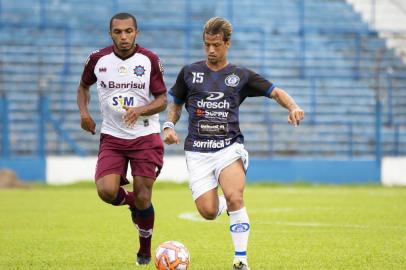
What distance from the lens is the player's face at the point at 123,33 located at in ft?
28.1

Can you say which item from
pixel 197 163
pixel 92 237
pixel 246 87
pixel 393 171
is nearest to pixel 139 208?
pixel 197 163

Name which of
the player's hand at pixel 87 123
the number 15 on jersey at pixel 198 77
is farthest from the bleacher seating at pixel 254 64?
the number 15 on jersey at pixel 198 77

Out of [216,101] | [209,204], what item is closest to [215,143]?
[216,101]

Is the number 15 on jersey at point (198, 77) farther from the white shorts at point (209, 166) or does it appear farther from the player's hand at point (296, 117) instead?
the player's hand at point (296, 117)

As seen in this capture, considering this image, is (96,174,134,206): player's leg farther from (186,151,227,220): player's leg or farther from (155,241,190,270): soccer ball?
(155,241,190,270): soccer ball

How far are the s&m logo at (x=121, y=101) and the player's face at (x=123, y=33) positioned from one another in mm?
413

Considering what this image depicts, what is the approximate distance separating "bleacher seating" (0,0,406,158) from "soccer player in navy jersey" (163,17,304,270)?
14.6 m

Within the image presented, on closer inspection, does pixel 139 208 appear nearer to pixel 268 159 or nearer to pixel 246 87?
pixel 246 87

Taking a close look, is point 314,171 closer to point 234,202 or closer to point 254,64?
point 254,64

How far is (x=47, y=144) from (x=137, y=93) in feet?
47.0

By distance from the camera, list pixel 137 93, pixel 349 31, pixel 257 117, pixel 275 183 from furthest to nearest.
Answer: pixel 349 31
pixel 257 117
pixel 275 183
pixel 137 93

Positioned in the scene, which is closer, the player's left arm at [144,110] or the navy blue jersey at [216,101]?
the navy blue jersey at [216,101]

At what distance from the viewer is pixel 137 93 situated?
8727mm

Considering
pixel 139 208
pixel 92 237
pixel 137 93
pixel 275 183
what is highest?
pixel 137 93
